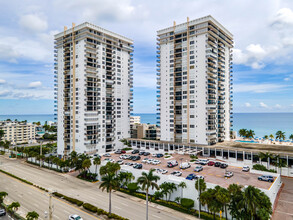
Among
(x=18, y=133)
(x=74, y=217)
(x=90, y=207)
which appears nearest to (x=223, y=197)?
(x=90, y=207)

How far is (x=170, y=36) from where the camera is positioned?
104 meters

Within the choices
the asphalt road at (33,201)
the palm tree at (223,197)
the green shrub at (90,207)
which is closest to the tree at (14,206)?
the asphalt road at (33,201)

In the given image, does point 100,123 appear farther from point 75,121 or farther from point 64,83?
point 64,83

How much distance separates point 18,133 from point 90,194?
5485 inches

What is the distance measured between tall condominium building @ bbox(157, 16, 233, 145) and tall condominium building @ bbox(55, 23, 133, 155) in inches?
936

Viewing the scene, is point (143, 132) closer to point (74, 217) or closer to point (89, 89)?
point (89, 89)

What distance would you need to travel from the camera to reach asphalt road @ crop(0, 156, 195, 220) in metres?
46.0

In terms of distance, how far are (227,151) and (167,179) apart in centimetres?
4413

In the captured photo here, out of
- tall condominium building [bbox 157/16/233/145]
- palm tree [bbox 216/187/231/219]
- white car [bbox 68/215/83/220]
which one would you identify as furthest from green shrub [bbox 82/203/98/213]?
tall condominium building [bbox 157/16/233/145]

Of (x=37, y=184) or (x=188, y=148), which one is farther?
(x=188, y=148)

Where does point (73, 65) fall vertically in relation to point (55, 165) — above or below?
above

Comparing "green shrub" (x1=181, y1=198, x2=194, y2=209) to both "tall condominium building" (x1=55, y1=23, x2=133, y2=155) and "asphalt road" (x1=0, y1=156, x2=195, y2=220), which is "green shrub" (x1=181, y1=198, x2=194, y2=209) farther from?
"tall condominium building" (x1=55, y1=23, x2=133, y2=155)

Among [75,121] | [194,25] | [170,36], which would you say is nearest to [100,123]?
[75,121]

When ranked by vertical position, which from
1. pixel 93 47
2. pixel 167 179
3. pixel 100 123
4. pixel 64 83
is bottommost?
pixel 167 179
